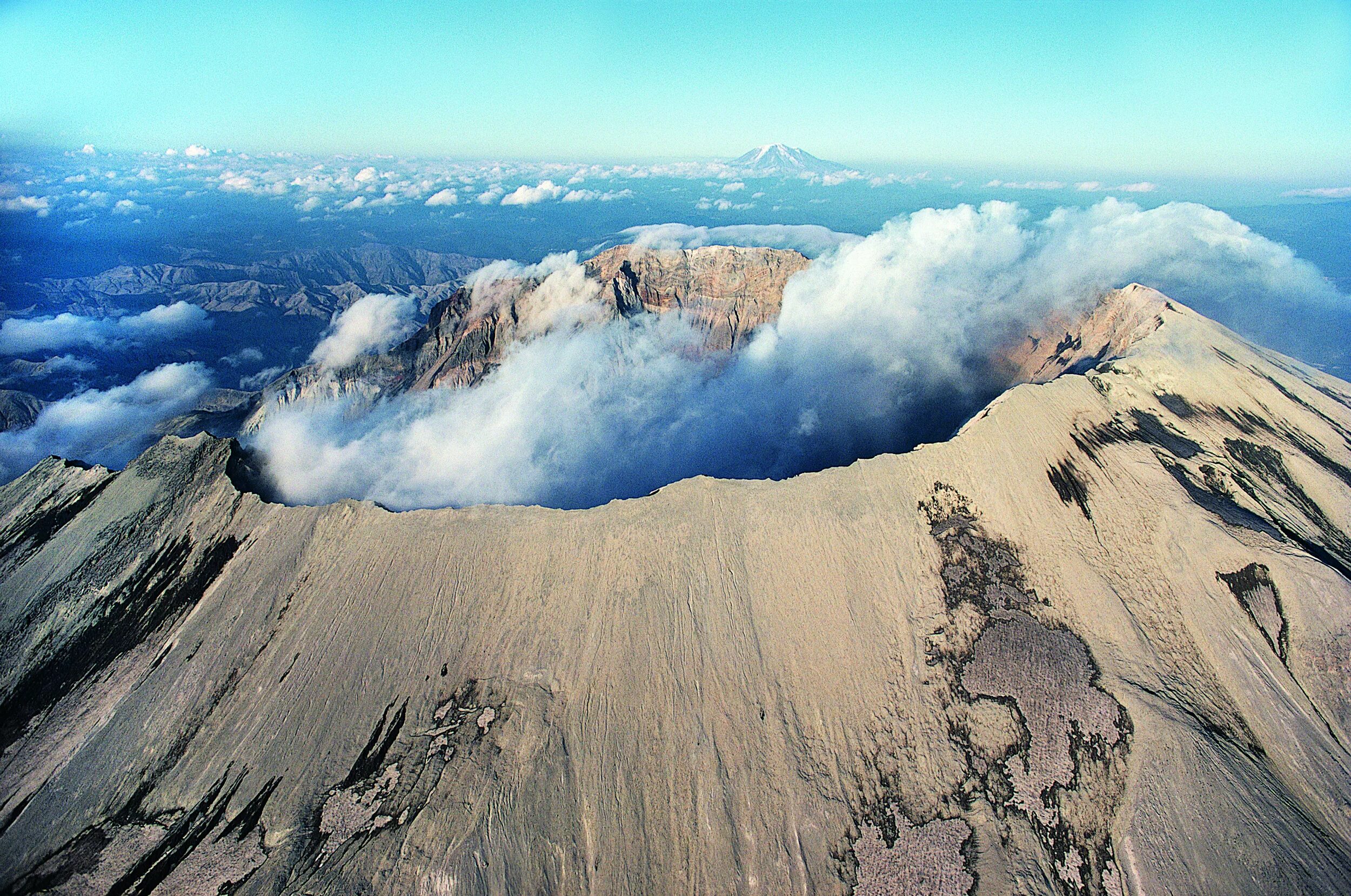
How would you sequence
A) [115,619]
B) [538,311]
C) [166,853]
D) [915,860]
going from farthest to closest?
[538,311]
[115,619]
[166,853]
[915,860]

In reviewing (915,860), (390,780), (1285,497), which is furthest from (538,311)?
(1285,497)

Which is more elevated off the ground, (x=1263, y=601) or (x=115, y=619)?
Answer: (x=1263, y=601)

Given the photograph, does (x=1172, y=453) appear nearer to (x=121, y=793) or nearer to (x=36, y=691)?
(x=121, y=793)

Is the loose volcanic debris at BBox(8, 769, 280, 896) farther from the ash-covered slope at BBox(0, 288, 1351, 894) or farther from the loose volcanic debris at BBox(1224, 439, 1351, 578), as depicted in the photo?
the loose volcanic debris at BBox(1224, 439, 1351, 578)

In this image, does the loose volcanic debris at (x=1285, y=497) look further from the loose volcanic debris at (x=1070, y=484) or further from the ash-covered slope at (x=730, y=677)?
the loose volcanic debris at (x=1070, y=484)

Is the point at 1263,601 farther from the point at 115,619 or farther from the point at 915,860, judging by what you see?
the point at 115,619

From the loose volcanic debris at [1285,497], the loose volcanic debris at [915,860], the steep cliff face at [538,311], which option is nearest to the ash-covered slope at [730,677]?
the loose volcanic debris at [915,860]

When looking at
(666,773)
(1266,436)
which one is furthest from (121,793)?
(1266,436)
